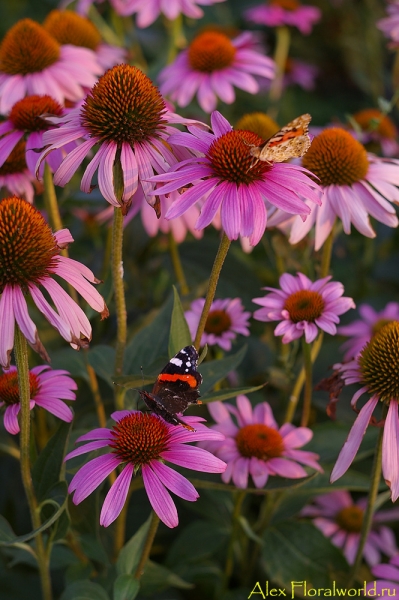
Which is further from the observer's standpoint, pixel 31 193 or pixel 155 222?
pixel 155 222

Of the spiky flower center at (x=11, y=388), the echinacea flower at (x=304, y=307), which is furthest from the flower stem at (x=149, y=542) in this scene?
the echinacea flower at (x=304, y=307)

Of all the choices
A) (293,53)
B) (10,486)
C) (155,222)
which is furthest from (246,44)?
(293,53)

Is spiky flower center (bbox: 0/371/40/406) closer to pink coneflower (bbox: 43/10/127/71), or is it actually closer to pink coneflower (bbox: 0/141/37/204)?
pink coneflower (bbox: 0/141/37/204)

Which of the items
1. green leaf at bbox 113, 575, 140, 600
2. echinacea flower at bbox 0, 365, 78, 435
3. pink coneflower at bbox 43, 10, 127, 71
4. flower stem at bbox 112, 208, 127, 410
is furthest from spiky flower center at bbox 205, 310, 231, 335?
pink coneflower at bbox 43, 10, 127, 71

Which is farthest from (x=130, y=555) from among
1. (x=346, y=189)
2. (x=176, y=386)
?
(x=346, y=189)

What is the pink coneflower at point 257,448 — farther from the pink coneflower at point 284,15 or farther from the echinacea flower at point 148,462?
the pink coneflower at point 284,15

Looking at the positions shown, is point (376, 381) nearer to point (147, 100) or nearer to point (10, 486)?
point (147, 100)
